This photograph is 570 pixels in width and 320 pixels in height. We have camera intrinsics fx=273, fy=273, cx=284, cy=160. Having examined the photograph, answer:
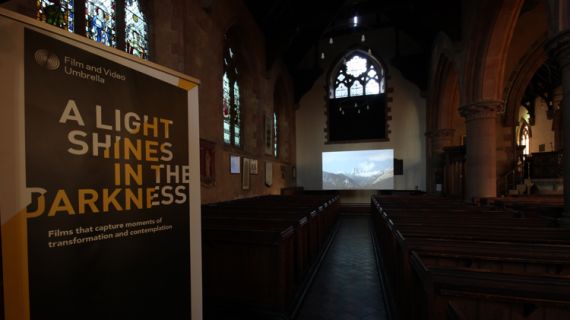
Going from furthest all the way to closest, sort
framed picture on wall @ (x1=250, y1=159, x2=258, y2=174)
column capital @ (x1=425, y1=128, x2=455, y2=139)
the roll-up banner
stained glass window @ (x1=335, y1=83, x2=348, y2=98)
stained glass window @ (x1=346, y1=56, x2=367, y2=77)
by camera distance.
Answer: stained glass window @ (x1=335, y1=83, x2=348, y2=98), stained glass window @ (x1=346, y1=56, x2=367, y2=77), column capital @ (x1=425, y1=128, x2=455, y2=139), framed picture on wall @ (x1=250, y1=159, x2=258, y2=174), the roll-up banner

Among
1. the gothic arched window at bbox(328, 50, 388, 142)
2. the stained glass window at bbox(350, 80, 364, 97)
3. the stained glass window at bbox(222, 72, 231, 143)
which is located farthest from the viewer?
the stained glass window at bbox(350, 80, 364, 97)

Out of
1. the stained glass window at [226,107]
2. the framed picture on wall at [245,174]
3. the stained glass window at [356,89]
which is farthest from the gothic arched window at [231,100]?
the stained glass window at [356,89]

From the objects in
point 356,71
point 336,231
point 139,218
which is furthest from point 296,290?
point 356,71

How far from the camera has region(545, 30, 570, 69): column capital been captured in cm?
295

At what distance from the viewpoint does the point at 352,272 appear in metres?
4.02

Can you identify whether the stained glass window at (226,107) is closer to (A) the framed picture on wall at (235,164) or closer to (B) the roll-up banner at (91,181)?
(A) the framed picture on wall at (235,164)

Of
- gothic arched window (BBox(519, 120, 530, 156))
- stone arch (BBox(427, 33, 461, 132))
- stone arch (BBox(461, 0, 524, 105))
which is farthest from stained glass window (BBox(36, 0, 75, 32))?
gothic arched window (BBox(519, 120, 530, 156))

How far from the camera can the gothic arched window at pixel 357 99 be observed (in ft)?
42.2

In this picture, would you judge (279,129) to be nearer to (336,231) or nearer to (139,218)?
(336,231)

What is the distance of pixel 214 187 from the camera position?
6.56 metres

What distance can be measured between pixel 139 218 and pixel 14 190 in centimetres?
44

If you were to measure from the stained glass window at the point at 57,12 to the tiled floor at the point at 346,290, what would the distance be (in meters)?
4.72

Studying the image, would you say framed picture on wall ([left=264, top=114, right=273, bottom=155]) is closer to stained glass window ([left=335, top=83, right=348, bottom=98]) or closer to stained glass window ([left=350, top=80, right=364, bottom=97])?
stained glass window ([left=335, top=83, right=348, bottom=98])

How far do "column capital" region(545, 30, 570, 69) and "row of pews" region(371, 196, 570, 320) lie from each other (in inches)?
71.1
